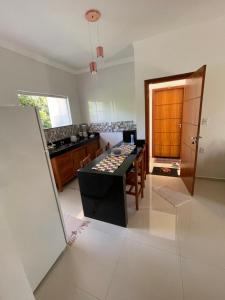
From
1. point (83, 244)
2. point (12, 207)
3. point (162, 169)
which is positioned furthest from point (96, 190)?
point (162, 169)

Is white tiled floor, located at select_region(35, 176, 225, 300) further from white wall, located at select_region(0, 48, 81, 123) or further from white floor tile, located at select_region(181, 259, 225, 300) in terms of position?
white wall, located at select_region(0, 48, 81, 123)

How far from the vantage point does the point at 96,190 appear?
196 cm

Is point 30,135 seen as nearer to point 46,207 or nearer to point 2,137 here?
point 2,137

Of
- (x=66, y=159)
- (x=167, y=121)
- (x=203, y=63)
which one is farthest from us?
(x=167, y=121)

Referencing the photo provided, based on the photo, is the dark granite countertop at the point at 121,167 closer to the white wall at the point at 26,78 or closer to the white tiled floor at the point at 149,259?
the white tiled floor at the point at 149,259

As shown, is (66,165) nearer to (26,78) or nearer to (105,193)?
(105,193)

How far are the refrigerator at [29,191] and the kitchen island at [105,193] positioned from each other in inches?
19.9

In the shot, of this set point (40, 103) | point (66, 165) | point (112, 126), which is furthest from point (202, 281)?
point (40, 103)

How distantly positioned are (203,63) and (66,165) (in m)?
3.25

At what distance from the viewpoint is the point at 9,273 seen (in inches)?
30.7

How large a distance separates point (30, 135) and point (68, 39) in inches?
84.6

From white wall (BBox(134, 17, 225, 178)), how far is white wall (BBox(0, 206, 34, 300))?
9.96ft

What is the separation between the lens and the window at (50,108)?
9.97 feet

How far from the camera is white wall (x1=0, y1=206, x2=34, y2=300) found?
742 mm
